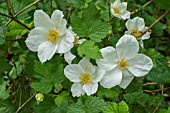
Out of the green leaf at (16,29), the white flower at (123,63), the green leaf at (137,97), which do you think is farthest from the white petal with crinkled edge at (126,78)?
the green leaf at (16,29)

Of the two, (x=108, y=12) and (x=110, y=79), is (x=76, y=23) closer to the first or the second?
(x=110, y=79)

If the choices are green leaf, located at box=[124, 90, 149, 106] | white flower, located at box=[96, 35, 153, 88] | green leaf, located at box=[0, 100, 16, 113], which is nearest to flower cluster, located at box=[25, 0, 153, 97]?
white flower, located at box=[96, 35, 153, 88]

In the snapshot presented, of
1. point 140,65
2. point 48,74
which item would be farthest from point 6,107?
A: point 140,65

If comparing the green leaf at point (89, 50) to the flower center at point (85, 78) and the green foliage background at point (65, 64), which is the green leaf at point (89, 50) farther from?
the flower center at point (85, 78)

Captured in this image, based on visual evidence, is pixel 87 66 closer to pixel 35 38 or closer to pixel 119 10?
pixel 35 38

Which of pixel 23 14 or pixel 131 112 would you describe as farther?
pixel 131 112

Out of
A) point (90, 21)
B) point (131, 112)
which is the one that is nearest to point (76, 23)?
point (90, 21)

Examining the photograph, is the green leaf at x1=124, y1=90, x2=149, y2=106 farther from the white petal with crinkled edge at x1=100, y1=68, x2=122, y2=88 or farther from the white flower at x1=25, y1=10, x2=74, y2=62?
the white flower at x1=25, y1=10, x2=74, y2=62

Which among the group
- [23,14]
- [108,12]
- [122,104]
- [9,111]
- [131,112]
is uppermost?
[23,14]
